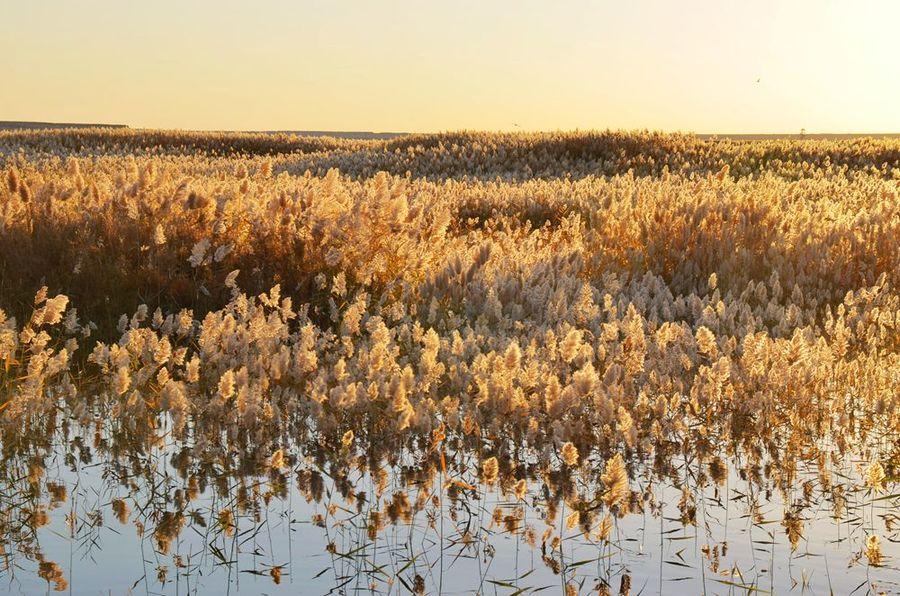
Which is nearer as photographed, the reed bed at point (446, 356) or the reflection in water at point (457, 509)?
the reflection in water at point (457, 509)

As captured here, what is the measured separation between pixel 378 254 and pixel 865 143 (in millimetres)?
23691

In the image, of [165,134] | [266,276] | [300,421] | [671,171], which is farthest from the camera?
[165,134]

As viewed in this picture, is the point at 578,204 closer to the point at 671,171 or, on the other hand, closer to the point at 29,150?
the point at 671,171

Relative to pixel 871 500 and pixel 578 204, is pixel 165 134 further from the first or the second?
pixel 871 500

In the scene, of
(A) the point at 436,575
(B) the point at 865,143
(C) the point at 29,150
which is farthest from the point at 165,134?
(A) the point at 436,575

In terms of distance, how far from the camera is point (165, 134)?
37.7m

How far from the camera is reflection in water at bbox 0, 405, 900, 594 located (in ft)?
10.8

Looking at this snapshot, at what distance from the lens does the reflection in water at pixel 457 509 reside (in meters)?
3.29

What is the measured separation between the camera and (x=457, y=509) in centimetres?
389

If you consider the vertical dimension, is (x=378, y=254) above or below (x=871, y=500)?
above

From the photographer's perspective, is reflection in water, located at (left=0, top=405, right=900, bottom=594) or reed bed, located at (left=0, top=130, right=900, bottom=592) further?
reed bed, located at (left=0, top=130, right=900, bottom=592)

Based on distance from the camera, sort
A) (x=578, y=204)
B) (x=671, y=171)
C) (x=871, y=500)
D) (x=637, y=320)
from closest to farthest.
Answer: (x=871, y=500)
(x=637, y=320)
(x=578, y=204)
(x=671, y=171)

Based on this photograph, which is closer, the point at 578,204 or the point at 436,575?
the point at 436,575

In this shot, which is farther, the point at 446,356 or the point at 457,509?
the point at 446,356
